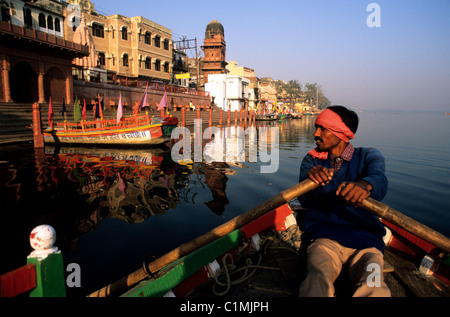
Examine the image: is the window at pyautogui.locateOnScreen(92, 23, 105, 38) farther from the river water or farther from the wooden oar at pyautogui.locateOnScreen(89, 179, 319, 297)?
the wooden oar at pyautogui.locateOnScreen(89, 179, 319, 297)

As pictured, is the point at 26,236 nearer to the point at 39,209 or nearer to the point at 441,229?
the point at 39,209

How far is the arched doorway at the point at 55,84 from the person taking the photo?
70.1 ft

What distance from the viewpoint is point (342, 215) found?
108 inches

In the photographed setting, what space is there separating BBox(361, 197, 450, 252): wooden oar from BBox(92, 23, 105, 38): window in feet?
116

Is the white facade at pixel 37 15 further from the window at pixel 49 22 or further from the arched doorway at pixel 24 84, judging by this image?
the arched doorway at pixel 24 84

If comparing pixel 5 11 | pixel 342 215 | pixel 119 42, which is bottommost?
pixel 342 215

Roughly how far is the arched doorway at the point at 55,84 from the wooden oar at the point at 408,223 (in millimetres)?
24518

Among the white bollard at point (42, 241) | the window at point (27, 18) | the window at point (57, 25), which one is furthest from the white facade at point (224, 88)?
the white bollard at point (42, 241)

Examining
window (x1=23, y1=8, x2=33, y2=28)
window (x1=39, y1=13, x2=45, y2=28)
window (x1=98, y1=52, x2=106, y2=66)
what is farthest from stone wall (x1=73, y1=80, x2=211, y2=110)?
window (x1=98, y1=52, x2=106, y2=66)

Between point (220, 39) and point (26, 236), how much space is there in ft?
186

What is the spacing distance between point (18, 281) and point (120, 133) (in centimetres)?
1442

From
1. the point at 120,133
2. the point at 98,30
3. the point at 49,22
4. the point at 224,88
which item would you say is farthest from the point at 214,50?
the point at 120,133

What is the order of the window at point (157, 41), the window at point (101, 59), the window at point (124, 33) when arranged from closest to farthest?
the window at point (101, 59), the window at point (124, 33), the window at point (157, 41)

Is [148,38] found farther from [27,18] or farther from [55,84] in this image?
[55,84]
